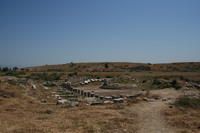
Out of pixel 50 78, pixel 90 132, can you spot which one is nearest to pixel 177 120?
pixel 90 132

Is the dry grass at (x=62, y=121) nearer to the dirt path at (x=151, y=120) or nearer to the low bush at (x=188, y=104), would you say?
the dirt path at (x=151, y=120)

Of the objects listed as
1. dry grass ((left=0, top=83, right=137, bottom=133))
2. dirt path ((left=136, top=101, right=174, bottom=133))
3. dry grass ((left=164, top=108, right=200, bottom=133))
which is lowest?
dirt path ((left=136, top=101, right=174, bottom=133))

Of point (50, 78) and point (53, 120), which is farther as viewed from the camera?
point (50, 78)

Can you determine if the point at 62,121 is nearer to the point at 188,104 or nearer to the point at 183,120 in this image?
the point at 183,120

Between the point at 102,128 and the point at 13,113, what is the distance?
17.9 ft

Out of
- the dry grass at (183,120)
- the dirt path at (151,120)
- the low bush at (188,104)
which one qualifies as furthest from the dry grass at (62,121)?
the low bush at (188,104)

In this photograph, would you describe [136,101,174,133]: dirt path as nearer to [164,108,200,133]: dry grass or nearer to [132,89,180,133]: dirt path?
[132,89,180,133]: dirt path

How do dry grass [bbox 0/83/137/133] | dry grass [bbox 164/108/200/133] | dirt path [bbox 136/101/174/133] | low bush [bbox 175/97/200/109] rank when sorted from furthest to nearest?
low bush [bbox 175/97/200/109], dry grass [bbox 164/108/200/133], dirt path [bbox 136/101/174/133], dry grass [bbox 0/83/137/133]

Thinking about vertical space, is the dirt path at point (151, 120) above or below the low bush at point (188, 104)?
below

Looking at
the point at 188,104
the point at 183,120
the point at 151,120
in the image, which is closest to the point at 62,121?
the point at 151,120

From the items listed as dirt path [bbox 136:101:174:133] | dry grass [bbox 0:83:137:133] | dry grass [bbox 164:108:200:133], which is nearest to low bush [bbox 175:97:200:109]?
dry grass [bbox 164:108:200:133]

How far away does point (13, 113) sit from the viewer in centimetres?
1095

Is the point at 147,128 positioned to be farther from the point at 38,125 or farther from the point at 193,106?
the point at 193,106

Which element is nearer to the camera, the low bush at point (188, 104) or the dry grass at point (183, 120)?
the dry grass at point (183, 120)
